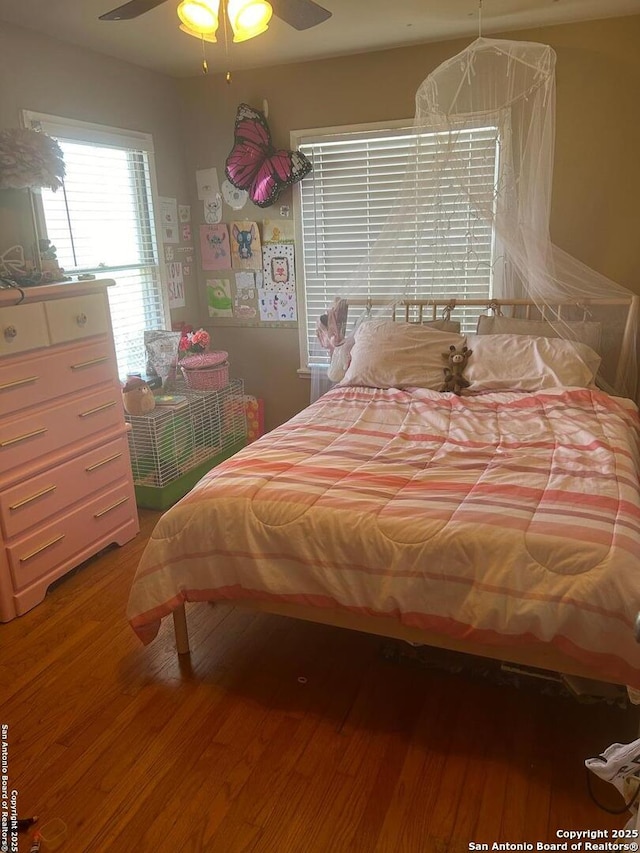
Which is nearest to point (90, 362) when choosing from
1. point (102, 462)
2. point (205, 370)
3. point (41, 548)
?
point (102, 462)

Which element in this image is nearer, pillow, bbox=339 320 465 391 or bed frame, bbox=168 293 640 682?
bed frame, bbox=168 293 640 682

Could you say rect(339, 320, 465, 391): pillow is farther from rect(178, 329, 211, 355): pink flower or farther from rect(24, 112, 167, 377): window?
rect(24, 112, 167, 377): window

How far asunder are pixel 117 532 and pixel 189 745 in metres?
1.48

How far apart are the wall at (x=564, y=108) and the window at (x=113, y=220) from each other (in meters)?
0.60

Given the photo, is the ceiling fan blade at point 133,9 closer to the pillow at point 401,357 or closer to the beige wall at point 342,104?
the beige wall at point 342,104

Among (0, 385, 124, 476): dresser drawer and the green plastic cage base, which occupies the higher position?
(0, 385, 124, 476): dresser drawer

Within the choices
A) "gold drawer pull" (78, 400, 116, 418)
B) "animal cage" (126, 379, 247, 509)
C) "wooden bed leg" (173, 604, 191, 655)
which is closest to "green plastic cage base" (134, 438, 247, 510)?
"animal cage" (126, 379, 247, 509)

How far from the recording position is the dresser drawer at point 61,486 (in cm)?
255

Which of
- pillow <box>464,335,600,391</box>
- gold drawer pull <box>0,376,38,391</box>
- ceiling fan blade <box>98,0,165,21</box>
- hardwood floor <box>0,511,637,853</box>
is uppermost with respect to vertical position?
ceiling fan blade <box>98,0,165,21</box>

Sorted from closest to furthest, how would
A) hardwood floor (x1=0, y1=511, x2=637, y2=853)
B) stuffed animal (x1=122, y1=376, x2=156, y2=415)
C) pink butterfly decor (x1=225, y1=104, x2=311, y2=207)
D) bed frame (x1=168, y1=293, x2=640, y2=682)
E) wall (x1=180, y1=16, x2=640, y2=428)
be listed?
hardwood floor (x1=0, y1=511, x2=637, y2=853) → bed frame (x1=168, y1=293, x2=640, y2=682) → wall (x1=180, y1=16, x2=640, y2=428) → stuffed animal (x1=122, y1=376, x2=156, y2=415) → pink butterfly decor (x1=225, y1=104, x2=311, y2=207)

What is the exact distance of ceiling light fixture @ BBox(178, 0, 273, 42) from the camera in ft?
6.64

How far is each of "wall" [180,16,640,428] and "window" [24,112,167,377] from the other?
0.60 metres

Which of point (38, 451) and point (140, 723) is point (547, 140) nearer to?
point (38, 451)

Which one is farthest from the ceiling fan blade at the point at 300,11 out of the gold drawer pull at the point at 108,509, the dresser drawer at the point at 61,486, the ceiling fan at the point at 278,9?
the gold drawer pull at the point at 108,509
